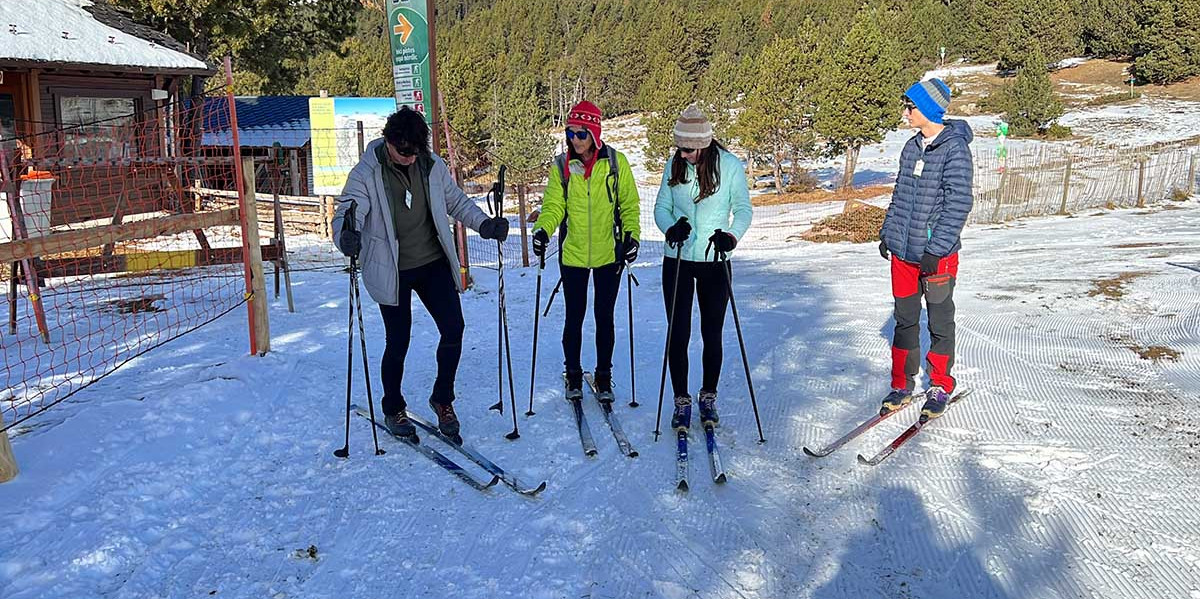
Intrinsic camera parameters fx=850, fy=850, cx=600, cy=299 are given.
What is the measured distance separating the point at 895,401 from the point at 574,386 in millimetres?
1924

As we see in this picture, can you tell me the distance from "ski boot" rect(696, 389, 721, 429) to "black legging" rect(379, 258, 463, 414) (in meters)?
1.42

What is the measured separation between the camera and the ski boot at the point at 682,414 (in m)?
4.75

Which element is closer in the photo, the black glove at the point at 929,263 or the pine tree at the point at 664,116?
the black glove at the point at 929,263

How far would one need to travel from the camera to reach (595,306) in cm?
512

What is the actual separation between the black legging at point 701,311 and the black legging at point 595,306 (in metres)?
0.38

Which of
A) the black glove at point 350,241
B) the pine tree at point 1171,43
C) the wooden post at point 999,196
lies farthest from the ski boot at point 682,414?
the pine tree at point 1171,43

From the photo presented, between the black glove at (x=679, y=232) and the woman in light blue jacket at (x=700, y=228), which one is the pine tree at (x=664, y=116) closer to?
the woman in light blue jacket at (x=700, y=228)

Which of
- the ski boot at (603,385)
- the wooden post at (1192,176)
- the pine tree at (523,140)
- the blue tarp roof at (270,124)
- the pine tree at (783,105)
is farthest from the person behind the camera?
the pine tree at (523,140)

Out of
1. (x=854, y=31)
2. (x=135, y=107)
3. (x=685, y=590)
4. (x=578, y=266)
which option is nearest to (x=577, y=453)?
(x=578, y=266)

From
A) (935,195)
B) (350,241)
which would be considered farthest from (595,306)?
(935,195)

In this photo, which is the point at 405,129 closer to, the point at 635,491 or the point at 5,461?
the point at 635,491

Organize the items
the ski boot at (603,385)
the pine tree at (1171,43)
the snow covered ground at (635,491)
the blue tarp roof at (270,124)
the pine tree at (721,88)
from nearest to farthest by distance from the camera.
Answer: the snow covered ground at (635,491) < the ski boot at (603,385) < the blue tarp roof at (270,124) < the pine tree at (721,88) < the pine tree at (1171,43)

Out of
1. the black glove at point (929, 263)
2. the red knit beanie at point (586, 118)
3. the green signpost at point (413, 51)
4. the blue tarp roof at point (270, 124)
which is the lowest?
the black glove at point (929, 263)

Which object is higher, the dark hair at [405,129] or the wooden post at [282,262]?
the dark hair at [405,129]
